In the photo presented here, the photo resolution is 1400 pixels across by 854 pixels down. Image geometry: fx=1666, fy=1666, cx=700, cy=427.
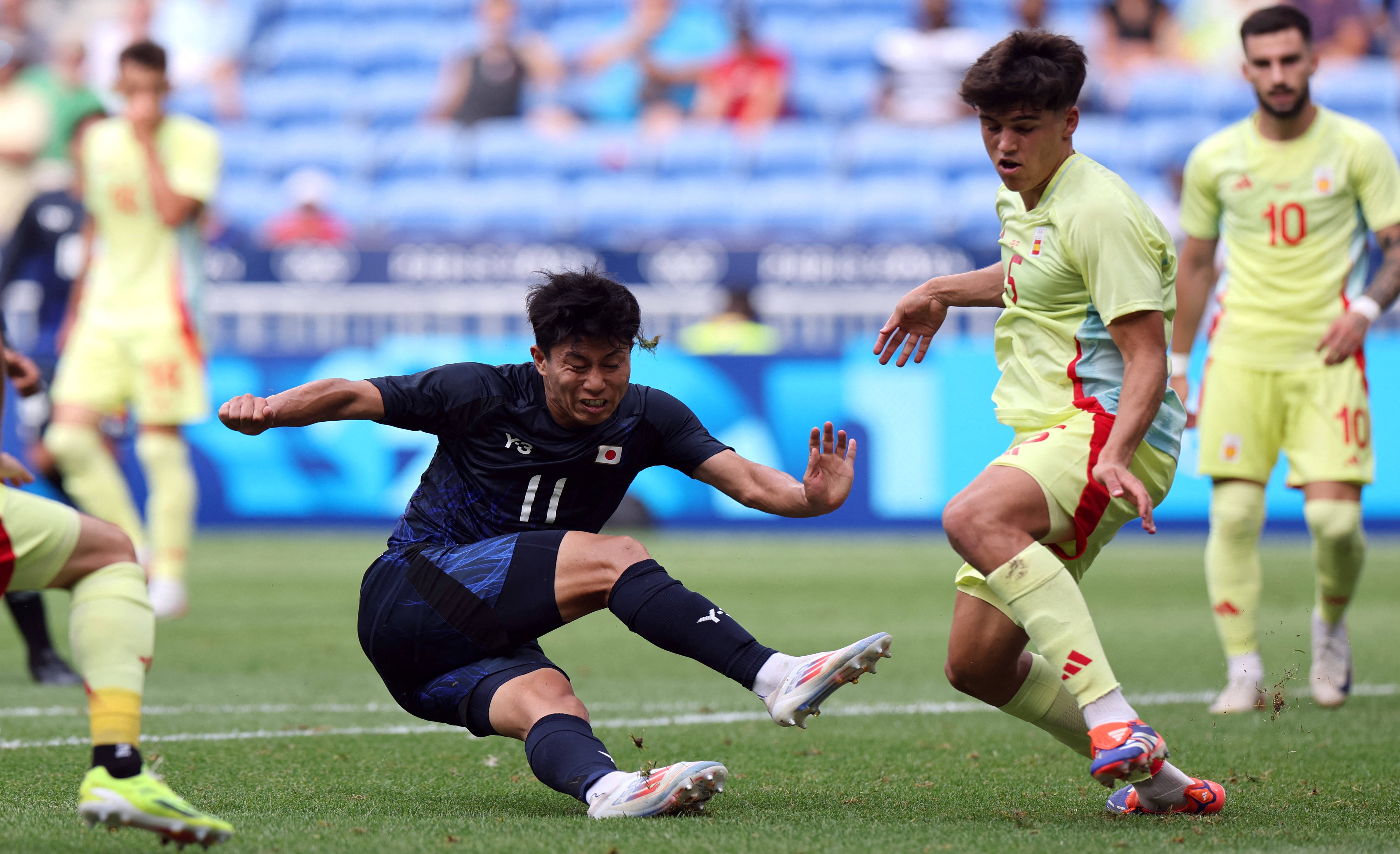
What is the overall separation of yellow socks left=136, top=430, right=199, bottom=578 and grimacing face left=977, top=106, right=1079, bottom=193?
5.85m

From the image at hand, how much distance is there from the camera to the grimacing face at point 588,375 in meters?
3.88

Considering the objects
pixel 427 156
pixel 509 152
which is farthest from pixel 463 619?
pixel 427 156

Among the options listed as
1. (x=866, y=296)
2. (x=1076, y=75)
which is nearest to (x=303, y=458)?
(x=866, y=296)

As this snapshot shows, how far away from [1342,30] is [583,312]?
16145 mm

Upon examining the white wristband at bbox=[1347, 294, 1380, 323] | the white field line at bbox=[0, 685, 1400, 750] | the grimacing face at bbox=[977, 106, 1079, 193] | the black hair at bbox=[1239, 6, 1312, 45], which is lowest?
the white field line at bbox=[0, 685, 1400, 750]

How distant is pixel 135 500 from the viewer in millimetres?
13234

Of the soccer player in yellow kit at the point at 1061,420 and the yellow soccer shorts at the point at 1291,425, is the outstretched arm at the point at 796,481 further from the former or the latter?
the yellow soccer shorts at the point at 1291,425

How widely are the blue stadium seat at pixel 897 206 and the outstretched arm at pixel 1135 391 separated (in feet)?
39.7

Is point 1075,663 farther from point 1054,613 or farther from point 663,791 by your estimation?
point 663,791

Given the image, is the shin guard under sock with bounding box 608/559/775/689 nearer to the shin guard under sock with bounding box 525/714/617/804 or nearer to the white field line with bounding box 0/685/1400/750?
the shin guard under sock with bounding box 525/714/617/804

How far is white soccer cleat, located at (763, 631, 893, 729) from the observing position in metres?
3.53

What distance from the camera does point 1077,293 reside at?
154 inches

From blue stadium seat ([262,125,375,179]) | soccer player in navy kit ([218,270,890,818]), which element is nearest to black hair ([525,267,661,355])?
soccer player in navy kit ([218,270,890,818])

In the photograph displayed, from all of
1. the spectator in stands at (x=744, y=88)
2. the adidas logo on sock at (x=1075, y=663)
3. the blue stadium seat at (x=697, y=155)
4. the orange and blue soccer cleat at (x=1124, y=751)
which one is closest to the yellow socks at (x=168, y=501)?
the adidas logo on sock at (x=1075, y=663)
